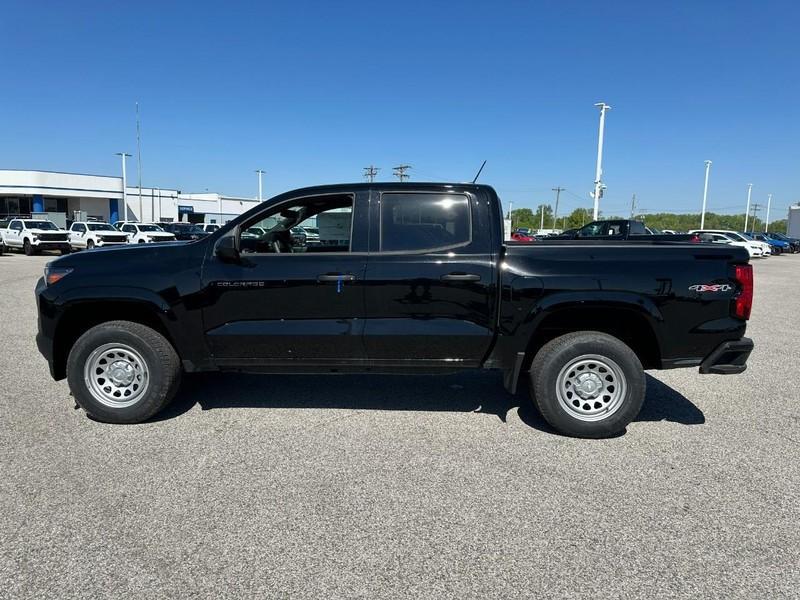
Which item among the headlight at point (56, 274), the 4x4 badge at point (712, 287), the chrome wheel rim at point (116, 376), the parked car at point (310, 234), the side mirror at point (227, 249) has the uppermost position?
the parked car at point (310, 234)

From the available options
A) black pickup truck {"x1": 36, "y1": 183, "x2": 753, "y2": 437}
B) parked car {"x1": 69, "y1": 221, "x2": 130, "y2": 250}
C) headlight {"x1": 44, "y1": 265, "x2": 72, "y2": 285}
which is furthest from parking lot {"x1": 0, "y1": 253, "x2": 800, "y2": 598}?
parked car {"x1": 69, "y1": 221, "x2": 130, "y2": 250}

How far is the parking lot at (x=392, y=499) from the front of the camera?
2.65 m

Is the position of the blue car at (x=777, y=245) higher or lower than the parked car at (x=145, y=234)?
higher

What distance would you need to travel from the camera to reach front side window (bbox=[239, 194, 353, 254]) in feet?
14.9

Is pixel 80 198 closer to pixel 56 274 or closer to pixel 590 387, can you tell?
pixel 56 274

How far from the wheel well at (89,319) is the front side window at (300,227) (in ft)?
3.14

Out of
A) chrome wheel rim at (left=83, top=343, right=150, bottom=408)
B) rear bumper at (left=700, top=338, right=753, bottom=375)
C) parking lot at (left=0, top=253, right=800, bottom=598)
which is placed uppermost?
rear bumper at (left=700, top=338, right=753, bottom=375)

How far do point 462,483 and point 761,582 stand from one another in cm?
163

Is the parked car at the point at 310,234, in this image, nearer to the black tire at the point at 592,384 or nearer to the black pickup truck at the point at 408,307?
the black pickup truck at the point at 408,307

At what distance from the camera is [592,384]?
433cm

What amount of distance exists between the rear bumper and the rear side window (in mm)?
2064

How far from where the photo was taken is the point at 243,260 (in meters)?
4.36

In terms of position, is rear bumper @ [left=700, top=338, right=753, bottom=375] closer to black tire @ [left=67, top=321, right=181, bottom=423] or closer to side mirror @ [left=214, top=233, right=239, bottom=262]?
side mirror @ [left=214, top=233, right=239, bottom=262]

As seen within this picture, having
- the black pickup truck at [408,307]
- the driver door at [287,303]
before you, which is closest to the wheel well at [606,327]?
the black pickup truck at [408,307]
